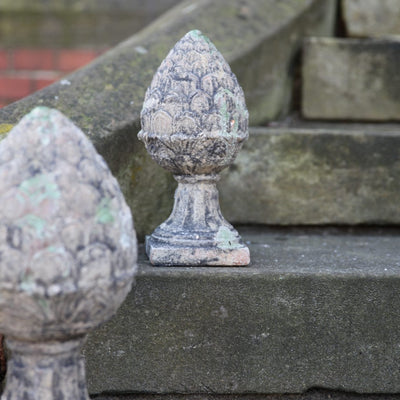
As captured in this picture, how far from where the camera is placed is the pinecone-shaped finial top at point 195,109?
5.46ft

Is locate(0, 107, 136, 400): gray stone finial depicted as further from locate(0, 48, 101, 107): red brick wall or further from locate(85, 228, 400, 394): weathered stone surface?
locate(0, 48, 101, 107): red brick wall

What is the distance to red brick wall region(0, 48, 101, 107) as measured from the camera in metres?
2.97

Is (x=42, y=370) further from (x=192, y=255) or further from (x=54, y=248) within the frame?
(x=192, y=255)

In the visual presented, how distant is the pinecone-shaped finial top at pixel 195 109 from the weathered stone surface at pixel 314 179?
0.50 meters

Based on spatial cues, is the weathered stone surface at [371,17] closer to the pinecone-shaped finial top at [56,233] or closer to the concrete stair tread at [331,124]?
the concrete stair tread at [331,124]

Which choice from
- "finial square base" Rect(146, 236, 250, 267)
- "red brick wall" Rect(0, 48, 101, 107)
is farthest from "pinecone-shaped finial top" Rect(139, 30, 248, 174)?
"red brick wall" Rect(0, 48, 101, 107)

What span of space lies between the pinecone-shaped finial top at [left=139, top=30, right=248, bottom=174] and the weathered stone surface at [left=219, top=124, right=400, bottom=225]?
0.50 meters

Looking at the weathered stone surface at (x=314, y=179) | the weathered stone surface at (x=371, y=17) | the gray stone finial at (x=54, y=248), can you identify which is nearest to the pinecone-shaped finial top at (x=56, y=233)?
the gray stone finial at (x=54, y=248)

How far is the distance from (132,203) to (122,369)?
20.8 inches

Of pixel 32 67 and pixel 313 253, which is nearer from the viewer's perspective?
pixel 313 253

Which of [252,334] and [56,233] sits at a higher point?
[56,233]

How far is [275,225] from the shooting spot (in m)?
2.26

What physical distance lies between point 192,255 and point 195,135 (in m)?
0.31

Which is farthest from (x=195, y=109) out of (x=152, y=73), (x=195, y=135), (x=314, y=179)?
(x=314, y=179)
